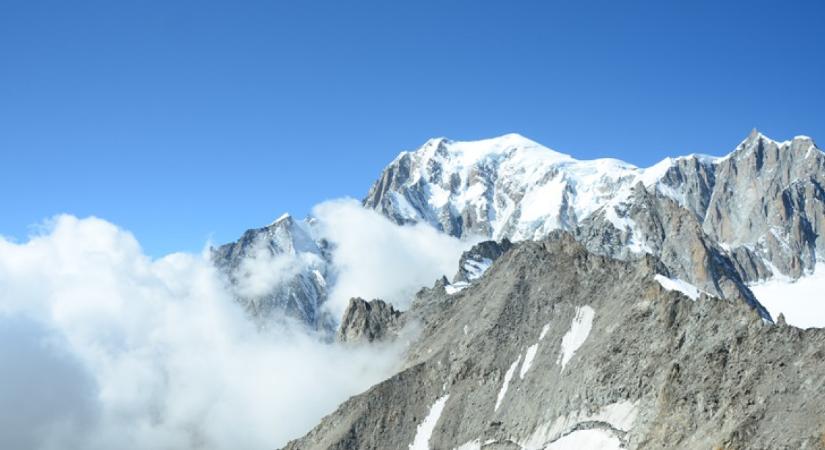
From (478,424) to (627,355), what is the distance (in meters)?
35.9

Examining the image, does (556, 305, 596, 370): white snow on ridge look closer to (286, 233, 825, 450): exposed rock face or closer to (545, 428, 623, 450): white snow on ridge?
(286, 233, 825, 450): exposed rock face

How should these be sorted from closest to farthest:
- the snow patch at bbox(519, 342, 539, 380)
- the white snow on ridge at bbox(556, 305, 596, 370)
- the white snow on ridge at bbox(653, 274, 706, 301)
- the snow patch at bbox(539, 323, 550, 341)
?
the white snow on ridge at bbox(653, 274, 706, 301)
the white snow on ridge at bbox(556, 305, 596, 370)
the snow patch at bbox(519, 342, 539, 380)
the snow patch at bbox(539, 323, 550, 341)

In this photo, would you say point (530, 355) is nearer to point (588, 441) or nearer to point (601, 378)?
point (601, 378)

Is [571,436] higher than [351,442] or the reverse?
A: the reverse

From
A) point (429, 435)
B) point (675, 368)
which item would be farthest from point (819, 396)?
point (429, 435)

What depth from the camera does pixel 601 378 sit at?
467 ft

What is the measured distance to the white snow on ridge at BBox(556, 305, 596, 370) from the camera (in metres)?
161

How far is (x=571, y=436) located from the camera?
138875mm

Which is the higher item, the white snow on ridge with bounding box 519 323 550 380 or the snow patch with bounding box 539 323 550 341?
the snow patch with bounding box 539 323 550 341

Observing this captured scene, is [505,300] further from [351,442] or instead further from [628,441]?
[628,441]

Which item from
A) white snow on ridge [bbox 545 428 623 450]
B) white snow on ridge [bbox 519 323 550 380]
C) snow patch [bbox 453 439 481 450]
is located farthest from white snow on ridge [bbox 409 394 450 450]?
white snow on ridge [bbox 545 428 623 450]

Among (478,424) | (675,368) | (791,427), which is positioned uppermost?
(478,424)

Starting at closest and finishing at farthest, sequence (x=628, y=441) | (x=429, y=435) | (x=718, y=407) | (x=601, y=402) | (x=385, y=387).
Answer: (x=718, y=407) → (x=628, y=441) → (x=601, y=402) → (x=429, y=435) → (x=385, y=387)

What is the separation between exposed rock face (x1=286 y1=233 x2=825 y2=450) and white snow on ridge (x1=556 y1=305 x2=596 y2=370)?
11.4 inches
